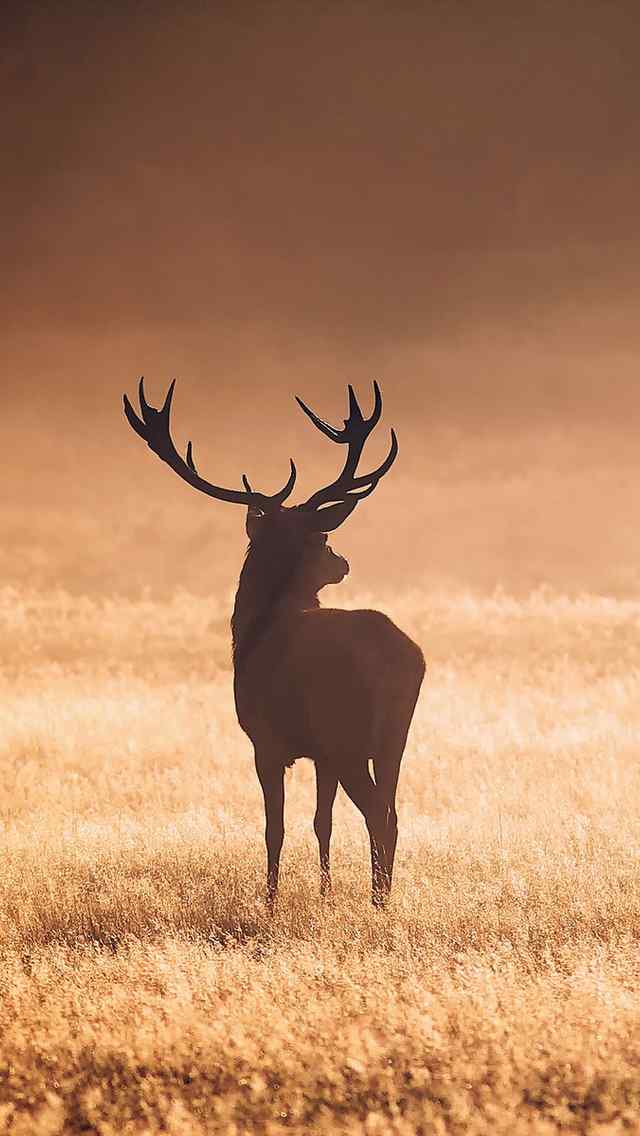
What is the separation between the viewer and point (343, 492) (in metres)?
9.73

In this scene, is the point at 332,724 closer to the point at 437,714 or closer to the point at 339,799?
the point at 339,799

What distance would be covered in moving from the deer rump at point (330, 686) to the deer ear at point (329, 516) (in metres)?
0.65

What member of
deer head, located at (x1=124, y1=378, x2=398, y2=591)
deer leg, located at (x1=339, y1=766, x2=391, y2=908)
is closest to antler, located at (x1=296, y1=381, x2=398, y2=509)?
deer head, located at (x1=124, y1=378, x2=398, y2=591)

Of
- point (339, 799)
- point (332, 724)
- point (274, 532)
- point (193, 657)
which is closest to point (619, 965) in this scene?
point (332, 724)

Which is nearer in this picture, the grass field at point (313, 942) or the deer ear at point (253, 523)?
the grass field at point (313, 942)

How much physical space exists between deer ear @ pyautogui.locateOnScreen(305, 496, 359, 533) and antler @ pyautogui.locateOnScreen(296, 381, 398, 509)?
131 mm

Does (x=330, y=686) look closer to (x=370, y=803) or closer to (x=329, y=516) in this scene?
(x=370, y=803)

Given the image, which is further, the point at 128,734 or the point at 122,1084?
the point at 128,734

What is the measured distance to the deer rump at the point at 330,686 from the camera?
8656 mm

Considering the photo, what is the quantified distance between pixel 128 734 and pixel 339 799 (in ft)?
15.1

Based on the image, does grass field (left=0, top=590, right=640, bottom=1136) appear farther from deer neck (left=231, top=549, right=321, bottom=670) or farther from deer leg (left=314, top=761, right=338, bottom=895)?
deer neck (left=231, top=549, right=321, bottom=670)

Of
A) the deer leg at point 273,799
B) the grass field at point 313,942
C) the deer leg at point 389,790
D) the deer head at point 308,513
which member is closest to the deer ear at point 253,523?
the deer head at point 308,513

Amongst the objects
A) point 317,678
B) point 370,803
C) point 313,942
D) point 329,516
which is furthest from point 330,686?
point 313,942

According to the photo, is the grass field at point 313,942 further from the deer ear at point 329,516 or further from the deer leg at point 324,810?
the deer ear at point 329,516
